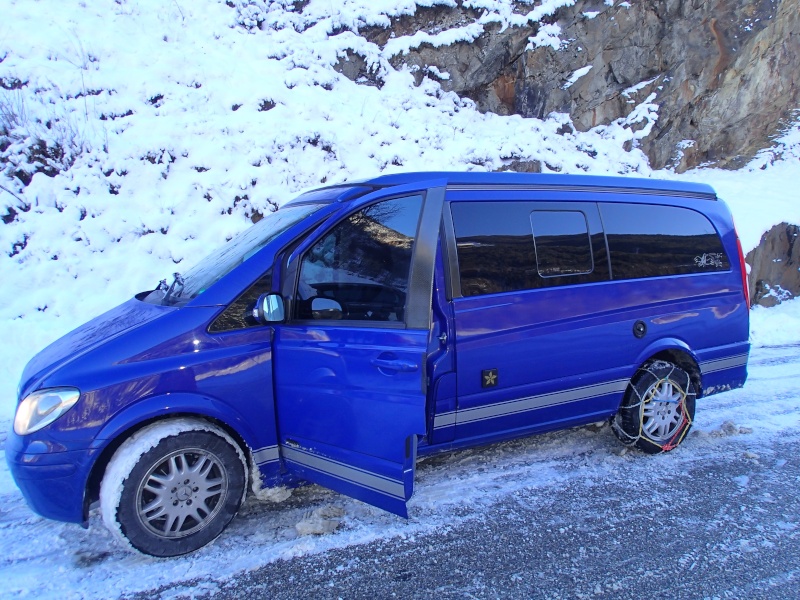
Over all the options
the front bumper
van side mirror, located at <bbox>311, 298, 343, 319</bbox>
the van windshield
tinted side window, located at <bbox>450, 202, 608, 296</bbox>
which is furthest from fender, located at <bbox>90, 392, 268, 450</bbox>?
tinted side window, located at <bbox>450, 202, 608, 296</bbox>

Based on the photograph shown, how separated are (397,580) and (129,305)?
7.69 ft

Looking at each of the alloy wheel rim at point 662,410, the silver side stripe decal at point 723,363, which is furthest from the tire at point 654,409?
the silver side stripe decal at point 723,363

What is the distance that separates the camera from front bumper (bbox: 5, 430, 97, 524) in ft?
8.20

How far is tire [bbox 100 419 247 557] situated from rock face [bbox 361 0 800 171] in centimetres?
1086

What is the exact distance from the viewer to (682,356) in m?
4.09

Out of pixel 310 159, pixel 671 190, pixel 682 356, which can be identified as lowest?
pixel 682 356

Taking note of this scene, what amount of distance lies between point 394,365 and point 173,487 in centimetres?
131

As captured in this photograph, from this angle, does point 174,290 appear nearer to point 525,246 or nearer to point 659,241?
point 525,246

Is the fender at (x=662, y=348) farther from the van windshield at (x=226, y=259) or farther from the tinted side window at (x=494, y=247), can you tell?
the van windshield at (x=226, y=259)

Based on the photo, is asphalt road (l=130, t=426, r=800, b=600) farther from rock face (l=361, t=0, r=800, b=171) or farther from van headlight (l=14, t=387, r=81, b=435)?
rock face (l=361, t=0, r=800, b=171)

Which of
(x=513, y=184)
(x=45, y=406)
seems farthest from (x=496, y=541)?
(x=45, y=406)

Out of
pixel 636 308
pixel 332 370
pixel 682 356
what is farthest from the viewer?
pixel 682 356

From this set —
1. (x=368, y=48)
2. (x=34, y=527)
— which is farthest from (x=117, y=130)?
(x=34, y=527)

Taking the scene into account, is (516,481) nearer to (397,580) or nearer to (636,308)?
(397,580)
